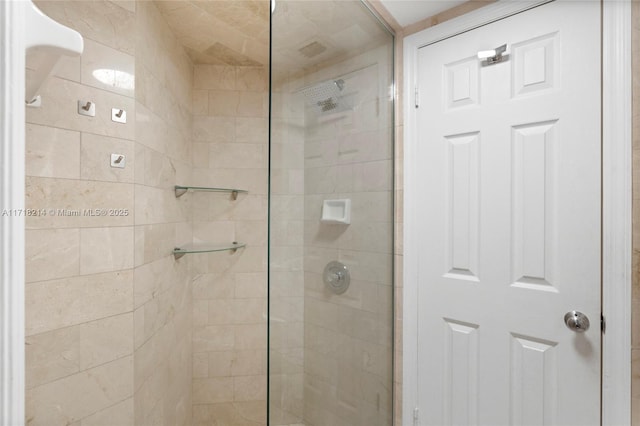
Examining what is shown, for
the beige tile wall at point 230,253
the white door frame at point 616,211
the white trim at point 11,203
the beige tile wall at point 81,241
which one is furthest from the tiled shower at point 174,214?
the white door frame at point 616,211

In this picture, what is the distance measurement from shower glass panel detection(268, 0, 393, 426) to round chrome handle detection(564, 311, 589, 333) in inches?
26.0

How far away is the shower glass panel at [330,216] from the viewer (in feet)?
3.11

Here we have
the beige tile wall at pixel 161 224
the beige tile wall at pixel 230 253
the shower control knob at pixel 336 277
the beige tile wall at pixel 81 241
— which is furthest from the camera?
the beige tile wall at pixel 230 253

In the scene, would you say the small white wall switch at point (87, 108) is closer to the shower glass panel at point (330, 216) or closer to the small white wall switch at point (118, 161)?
the small white wall switch at point (118, 161)

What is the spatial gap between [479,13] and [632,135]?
70 cm

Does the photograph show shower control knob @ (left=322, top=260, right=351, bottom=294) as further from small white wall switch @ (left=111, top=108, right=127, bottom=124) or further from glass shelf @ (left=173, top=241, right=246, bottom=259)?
small white wall switch @ (left=111, top=108, right=127, bottom=124)

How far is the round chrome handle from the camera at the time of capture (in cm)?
109

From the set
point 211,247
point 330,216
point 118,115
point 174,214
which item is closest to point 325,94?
point 330,216

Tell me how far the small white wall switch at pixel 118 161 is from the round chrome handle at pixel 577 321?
1723 millimetres

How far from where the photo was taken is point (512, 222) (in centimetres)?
123

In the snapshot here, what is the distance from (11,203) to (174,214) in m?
1.49

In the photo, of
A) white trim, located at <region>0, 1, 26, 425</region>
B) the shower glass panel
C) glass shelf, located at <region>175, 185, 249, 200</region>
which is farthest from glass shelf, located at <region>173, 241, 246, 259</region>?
white trim, located at <region>0, 1, 26, 425</region>

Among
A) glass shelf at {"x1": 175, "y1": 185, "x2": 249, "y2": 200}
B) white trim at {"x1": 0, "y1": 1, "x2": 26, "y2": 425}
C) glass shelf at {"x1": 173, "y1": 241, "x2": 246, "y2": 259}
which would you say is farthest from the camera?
glass shelf at {"x1": 173, "y1": 241, "x2": 246, "y2": 259}

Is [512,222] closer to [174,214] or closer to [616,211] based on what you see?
[616,211]
